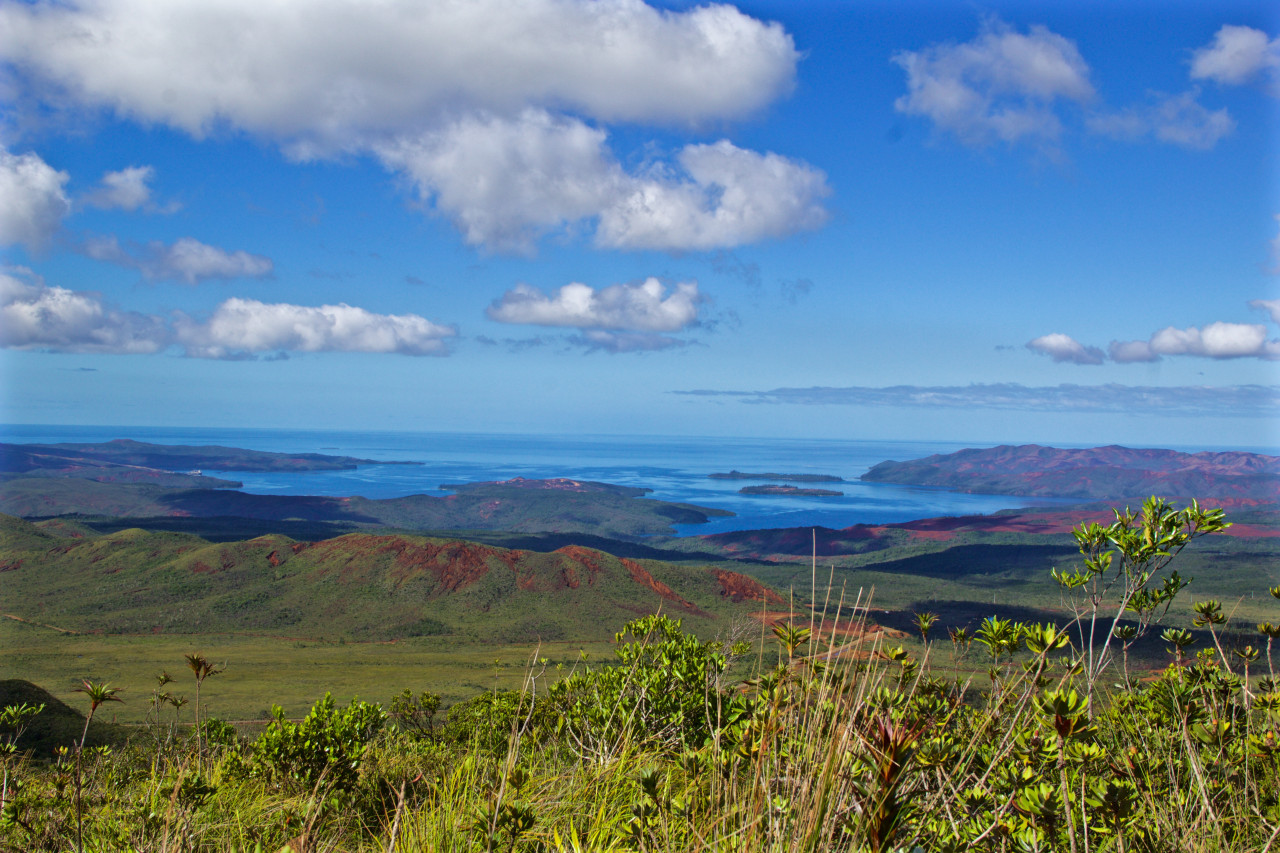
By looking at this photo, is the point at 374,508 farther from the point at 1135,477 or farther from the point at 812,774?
the point at 1135,477

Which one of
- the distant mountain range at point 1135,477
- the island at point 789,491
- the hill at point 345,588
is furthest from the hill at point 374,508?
the distant mountain range at point 1135,477

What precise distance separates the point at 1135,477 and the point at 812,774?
19498cm

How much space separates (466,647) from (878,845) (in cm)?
4221

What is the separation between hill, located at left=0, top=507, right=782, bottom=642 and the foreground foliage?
132ft

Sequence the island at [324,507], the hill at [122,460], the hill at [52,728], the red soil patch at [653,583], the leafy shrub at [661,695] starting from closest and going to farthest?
the leafy shrub at [661,695]
the hill at [52,728]
the red soil patch at [653,583]
the island at [324,507]
the hill at [122,460]

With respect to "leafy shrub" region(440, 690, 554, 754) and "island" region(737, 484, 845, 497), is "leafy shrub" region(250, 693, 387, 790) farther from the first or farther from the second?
Answer: "island" region(737, 484, 845, 497)

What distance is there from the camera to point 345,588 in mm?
50969

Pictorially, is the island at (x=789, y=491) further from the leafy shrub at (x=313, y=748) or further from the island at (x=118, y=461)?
the leafy shrub at (x=313, y=748)

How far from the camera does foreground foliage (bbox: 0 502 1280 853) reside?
2100 mm

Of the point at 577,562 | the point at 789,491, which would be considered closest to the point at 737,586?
the point at 577,562

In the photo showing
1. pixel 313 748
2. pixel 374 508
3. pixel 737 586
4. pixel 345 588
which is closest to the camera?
pixel 313 748

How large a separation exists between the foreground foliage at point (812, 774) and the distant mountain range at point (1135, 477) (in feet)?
435

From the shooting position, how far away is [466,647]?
40.8 metres

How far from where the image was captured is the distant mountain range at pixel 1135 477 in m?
130
